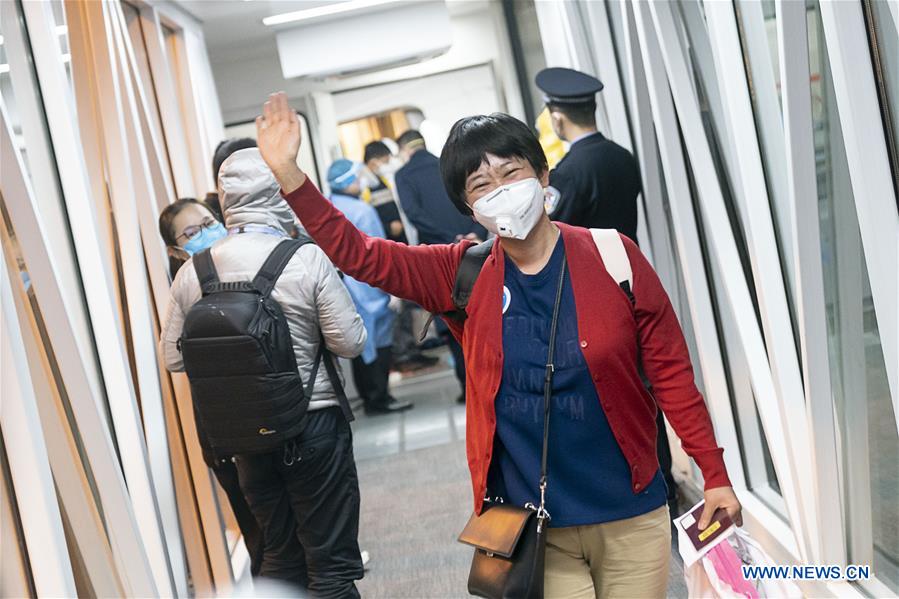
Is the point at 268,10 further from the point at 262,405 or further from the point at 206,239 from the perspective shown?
the point at 262,405

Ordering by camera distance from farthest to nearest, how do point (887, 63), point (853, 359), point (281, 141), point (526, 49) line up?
point (526, 49) < point (853, 359) < point (887, 63) < point (281, 141)

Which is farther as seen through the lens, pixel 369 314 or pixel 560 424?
pixel 369 314

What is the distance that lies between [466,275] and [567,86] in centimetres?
221

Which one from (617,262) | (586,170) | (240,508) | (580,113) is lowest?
(240,508)

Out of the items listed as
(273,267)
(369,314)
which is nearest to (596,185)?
(273,267)

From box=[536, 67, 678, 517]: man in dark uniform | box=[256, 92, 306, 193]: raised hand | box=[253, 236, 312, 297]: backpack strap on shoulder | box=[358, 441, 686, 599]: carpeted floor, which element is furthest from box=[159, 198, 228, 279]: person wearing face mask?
box=[256, 92, 306, 193]: raised hand

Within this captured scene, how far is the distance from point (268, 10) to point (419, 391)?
3318 mm

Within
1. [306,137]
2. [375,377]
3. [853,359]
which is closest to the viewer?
[853,359]

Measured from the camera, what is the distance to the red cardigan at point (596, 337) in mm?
2240

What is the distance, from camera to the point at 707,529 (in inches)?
88.2

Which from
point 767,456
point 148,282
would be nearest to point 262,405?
point 148,282

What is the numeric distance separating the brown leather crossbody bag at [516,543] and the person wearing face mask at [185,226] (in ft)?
6.76

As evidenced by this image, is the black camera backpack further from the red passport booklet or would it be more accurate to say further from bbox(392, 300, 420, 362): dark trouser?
bbox(392, 300, 420, 362): dark trouser

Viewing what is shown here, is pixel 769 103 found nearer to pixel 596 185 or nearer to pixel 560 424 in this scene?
pixel 596 185
